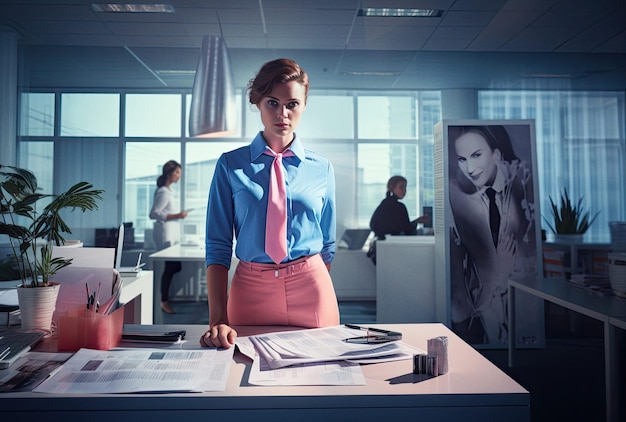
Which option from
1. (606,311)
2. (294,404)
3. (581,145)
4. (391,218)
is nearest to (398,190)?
(391,218)

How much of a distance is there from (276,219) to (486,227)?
3004 mm

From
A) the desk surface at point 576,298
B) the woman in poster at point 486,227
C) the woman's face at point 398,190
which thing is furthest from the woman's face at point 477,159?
the woman's face at point 398,190

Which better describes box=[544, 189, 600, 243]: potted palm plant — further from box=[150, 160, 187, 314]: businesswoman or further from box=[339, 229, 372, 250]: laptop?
box=[150, 160, 187, 314]: businesswoman

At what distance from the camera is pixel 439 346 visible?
1077 mm

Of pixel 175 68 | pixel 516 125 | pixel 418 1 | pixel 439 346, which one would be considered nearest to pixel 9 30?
pixel 175 68

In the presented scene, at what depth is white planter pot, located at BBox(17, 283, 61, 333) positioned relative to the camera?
1441 millimetres

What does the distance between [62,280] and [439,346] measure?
1.03 metres

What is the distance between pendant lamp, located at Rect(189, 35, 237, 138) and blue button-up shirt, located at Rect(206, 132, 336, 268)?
8.96 ft

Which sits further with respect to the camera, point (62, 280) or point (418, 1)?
point (418, 1)

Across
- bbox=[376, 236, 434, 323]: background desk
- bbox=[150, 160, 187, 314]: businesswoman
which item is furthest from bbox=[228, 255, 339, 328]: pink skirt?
bbox=[150, 160, 187, 314]: businesswoman

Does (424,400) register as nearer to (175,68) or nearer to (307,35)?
(307,35)

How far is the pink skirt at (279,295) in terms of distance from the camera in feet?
5.04

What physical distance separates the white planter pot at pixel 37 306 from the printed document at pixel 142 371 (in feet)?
1.21

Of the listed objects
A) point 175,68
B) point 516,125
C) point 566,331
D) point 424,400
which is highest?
point 175,68
